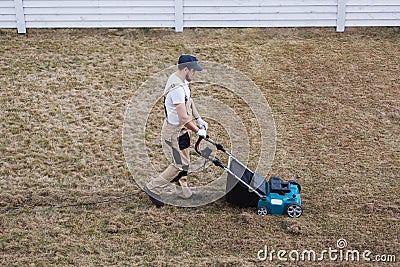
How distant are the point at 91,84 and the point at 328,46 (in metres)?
3.89

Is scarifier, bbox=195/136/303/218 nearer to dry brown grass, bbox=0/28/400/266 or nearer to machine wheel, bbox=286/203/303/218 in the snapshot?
machine wheel, bbox=286/203/303/218

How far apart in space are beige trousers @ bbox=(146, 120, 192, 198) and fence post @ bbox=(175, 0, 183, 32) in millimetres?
4635

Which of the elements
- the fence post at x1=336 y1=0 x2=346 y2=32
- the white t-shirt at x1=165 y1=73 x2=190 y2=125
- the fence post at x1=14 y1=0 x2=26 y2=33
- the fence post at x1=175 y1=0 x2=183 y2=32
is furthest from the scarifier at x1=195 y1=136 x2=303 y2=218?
the fence post at x1=14 y1=0 x2=26 y2=33

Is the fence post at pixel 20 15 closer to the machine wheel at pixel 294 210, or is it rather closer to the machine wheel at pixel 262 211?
the machine wheel at pixel 262 211

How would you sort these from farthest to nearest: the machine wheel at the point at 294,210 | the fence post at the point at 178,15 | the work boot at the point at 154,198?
1. the fence post at the point at 178,15
2. the work boot at the point at 154,198
3. the machine wheel at the point at 294,210

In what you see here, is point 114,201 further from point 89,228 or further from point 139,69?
point 139,69

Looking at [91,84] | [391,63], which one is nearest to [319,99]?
[391,63]

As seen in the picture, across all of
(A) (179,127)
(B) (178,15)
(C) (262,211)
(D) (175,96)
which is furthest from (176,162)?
(B) (178,15)

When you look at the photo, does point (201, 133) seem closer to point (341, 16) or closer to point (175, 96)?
point (175, 96)

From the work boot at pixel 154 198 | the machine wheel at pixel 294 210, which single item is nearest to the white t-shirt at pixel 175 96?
the work boot at pixel 154 198

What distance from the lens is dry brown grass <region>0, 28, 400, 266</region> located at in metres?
6.34

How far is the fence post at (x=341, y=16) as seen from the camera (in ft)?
36.3

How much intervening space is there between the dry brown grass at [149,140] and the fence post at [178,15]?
148 millimetres

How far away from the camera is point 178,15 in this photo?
1112 cm
